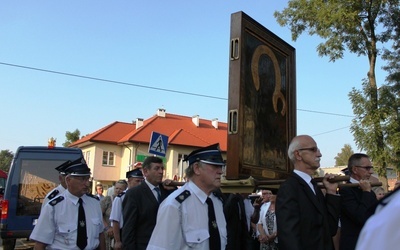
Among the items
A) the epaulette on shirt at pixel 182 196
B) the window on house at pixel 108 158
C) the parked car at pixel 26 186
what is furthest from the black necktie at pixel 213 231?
the window on house at pixel 108 158

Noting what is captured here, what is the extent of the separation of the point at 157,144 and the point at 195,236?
22.6 feet

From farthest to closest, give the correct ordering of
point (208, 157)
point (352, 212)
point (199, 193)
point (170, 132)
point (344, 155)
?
point (344, 155)
point (170, 132)
point (352, 212)
point (208, 157)
point (199, 193)

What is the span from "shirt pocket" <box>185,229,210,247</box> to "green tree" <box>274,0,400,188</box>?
12886 millimetres

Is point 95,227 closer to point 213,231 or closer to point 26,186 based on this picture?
point 213,231

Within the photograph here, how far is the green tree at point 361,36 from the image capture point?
1450 centimetres

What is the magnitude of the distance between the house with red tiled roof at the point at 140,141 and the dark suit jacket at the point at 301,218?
126 ft

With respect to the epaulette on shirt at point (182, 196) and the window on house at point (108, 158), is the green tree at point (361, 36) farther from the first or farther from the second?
the window on house at point (108, 158)

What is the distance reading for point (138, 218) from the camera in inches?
199

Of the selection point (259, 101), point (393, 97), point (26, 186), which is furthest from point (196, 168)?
point (393, 97)

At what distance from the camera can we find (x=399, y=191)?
0.98m

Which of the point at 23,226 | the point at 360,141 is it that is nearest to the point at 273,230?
the point at 23,226

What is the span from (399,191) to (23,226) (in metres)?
10.4

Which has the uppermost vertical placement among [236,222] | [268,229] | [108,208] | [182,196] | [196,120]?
[196,120]

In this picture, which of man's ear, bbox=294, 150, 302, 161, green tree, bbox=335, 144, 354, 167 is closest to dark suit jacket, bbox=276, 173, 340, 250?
man's ear, bbox=294, 150, 302, 161
